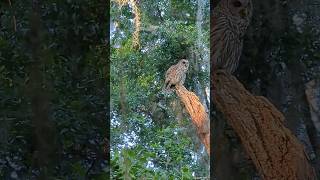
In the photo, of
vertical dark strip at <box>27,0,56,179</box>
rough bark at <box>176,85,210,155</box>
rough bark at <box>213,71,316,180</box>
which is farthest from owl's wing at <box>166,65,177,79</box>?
vertical dark strip at <box>27,0,56,179</box>

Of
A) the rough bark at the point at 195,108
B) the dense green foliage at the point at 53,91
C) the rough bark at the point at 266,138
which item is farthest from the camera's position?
the rough bark at the point at 195,108

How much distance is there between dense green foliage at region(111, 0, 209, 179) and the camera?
4.07 meters

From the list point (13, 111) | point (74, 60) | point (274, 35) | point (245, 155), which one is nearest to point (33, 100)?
point (13, 111)

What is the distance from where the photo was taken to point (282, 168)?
2.26m

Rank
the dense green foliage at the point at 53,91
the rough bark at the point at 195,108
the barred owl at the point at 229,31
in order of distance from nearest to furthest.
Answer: the dense green foliage at the point at 53,91
the barred owl at the point at 229,31
the rough bark at the point at 195,108

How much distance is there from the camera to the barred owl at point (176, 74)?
160 inches

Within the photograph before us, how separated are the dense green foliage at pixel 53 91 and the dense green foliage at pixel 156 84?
188 cm

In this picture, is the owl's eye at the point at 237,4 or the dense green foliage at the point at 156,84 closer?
the owl's eye at the point at 237,4

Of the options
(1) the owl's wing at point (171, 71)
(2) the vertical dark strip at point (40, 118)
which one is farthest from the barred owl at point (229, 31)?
(1) the owl's wing at point (171, 71)

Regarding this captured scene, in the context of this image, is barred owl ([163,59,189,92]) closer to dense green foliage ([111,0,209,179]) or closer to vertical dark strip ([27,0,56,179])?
dense green foliage ([111,0,209,179])

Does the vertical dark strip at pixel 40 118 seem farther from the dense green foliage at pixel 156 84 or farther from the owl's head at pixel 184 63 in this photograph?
the owl's head at pixel 184 63

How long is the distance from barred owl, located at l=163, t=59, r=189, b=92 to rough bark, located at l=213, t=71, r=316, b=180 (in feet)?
5.70

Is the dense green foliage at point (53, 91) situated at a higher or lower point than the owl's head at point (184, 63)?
lower

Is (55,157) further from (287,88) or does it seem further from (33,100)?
(287,88)
